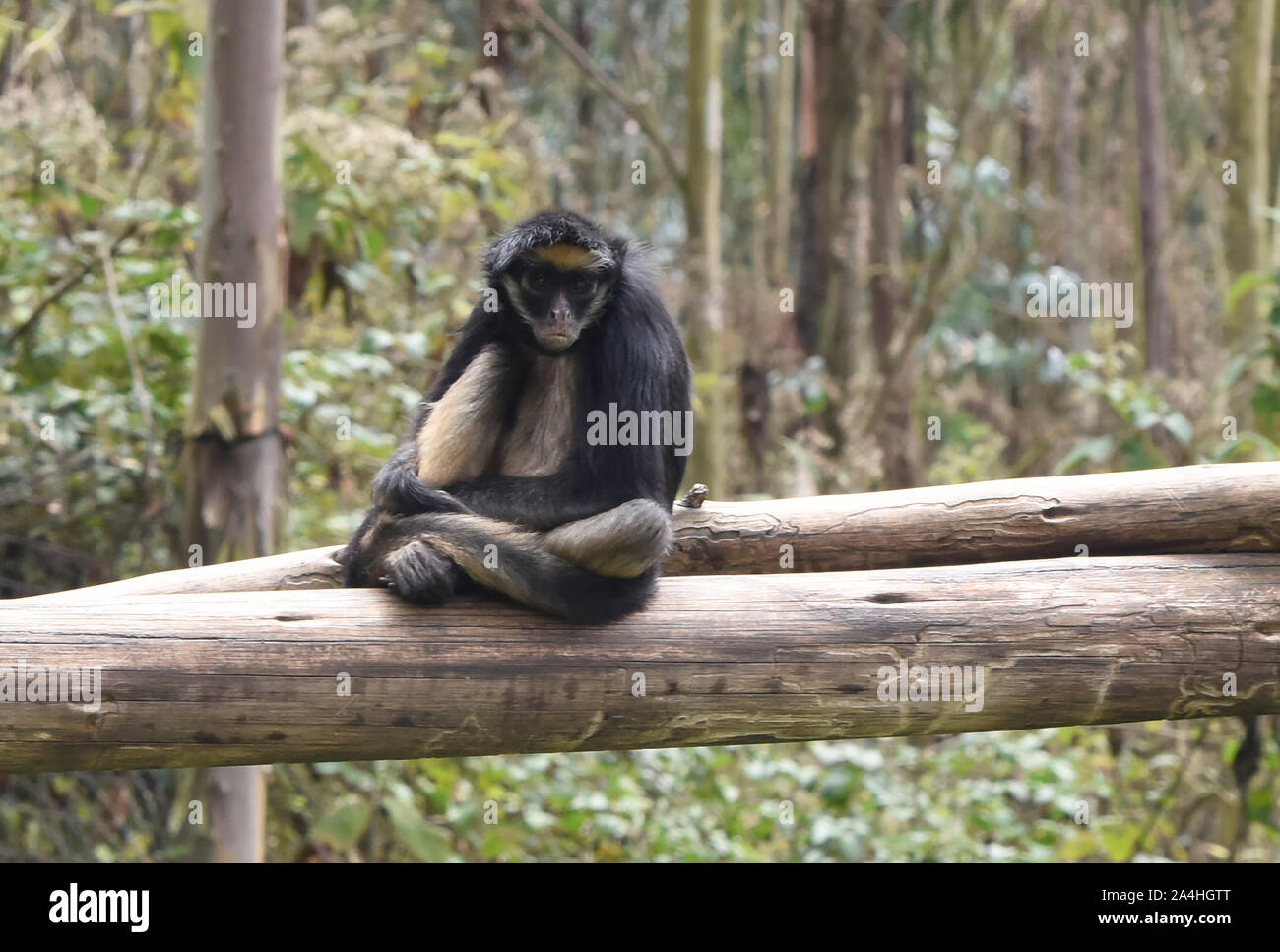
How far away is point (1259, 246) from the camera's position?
9.14 m

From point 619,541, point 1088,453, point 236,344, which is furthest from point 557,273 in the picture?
point 1088,453

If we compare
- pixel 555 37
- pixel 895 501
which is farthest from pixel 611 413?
pixel 555 37

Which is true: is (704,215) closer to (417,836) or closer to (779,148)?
(417,836)

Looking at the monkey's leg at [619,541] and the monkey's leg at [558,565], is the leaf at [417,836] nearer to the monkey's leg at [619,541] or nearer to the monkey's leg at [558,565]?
the monkey's leg at [558,565]

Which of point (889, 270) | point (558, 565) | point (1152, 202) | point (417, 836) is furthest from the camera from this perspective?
point (889, 270)

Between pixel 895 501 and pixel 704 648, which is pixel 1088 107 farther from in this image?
pixel 704 648

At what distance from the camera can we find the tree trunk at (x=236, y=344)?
228 inches

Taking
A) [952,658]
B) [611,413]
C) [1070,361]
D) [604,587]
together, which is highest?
[1070,361]

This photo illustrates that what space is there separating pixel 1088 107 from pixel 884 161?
3.87 meters

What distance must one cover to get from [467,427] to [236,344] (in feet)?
5.85

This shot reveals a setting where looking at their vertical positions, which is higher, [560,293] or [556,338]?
[560,293]

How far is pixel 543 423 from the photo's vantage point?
15.3ft

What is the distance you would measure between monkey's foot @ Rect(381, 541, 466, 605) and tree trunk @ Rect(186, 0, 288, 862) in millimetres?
2227

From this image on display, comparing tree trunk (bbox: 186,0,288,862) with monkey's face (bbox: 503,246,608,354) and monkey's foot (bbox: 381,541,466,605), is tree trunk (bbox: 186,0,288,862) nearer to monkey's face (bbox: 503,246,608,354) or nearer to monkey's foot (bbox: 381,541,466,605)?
monkey's face (bbox: 503,246,608,354)
